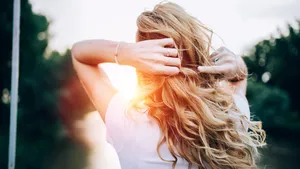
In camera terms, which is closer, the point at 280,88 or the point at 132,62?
the point at 132,62

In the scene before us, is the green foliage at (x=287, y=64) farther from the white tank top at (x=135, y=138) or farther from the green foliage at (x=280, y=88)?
the white tank top at (x=135, y=138)

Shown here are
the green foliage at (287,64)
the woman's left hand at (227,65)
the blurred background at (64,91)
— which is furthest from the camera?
the green foliage at (287,64)

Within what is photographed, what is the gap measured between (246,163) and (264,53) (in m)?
23.3

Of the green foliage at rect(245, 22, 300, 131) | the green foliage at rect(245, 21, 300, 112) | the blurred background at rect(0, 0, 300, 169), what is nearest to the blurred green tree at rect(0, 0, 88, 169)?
the blurred background at rect(0, 0, 300, 169)

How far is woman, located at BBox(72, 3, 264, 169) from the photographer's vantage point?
91 centimetres

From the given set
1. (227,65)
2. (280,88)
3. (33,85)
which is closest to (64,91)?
(33,85)

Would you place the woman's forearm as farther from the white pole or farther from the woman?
the white pole

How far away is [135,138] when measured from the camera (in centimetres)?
91

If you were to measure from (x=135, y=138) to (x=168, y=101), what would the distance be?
0.14 meters

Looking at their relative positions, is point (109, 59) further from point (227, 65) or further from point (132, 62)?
point (227, 65)

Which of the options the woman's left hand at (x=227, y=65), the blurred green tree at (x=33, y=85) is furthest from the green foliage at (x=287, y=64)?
the woman's left hand at (x=227, y=65)

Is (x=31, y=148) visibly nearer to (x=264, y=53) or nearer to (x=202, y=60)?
(x=202, y=60)

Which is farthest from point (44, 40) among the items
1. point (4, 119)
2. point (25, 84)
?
point (4, 119)

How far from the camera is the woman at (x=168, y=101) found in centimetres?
91
